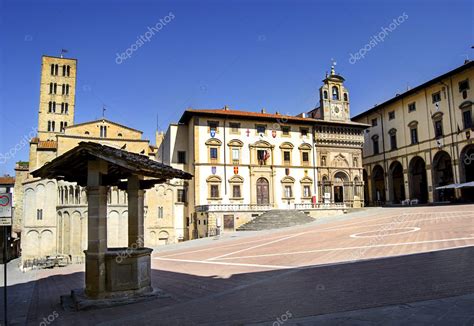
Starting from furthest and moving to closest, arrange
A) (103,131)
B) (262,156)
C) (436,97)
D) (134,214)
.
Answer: (103,131) → (262,156) → (436,97) → (134,214)

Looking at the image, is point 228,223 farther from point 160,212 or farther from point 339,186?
point 339,186

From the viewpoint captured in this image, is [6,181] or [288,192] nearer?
[288,192]

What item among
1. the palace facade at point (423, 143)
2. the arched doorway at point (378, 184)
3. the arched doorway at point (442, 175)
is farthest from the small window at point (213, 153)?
the arched doorway at point (442, 175)

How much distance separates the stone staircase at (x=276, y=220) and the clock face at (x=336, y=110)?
56.8 ft

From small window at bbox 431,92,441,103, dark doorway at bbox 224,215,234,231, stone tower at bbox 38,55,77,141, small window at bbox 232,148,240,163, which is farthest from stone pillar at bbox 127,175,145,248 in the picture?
stone tower at bbox 38,55,77,141

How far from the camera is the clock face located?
168 feet

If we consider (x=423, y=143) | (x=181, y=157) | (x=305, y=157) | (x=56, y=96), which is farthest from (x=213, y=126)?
(x=56, y=96)

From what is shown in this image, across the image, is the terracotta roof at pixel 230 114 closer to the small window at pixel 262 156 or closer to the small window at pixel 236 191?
the small window at pixel 262 156

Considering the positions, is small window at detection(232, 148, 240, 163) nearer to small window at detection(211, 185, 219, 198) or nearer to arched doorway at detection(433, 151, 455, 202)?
small window at detection(211, 185, 219, 198)

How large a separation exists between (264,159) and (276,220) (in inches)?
418

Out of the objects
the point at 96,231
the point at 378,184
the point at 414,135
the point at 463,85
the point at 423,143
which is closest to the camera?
the point at 96,231

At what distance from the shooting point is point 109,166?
10.1 meters

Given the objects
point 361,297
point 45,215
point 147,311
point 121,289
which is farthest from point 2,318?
point 45,215

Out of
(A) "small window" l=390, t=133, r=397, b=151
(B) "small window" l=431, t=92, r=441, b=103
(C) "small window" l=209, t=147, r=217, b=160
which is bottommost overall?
(C) "small window" l=209, t=147, r=217, b=160
